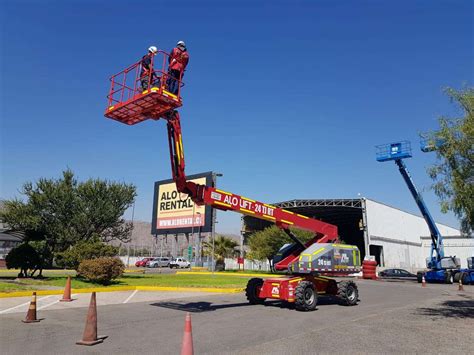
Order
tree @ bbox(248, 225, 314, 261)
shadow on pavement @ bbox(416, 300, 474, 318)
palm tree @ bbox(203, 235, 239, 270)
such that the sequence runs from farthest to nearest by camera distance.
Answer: palm tree @ bbox(203, 235, 239, 270), tree @ bbox(248, 225, 314, 261), shadow on pavement @ bbox(416, 300, 474, 318)

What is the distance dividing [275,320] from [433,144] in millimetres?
7788

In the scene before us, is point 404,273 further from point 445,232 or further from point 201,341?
point 445,232

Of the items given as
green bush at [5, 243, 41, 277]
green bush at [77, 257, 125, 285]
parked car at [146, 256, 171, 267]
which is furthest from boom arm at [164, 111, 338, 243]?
parked car at [146, 256, 171, 267]

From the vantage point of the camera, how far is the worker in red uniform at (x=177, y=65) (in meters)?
11.3

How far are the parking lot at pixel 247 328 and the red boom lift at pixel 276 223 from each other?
69 cm

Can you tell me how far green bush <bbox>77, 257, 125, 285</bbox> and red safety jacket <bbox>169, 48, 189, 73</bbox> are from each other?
527 inches

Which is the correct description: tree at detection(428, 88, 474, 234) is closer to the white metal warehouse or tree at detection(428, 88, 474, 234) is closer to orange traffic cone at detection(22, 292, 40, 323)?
orange traffic cone at detection(22, 292, 40, 323)

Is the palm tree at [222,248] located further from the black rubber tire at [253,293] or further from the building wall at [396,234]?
the black rubber tire at [253,293]

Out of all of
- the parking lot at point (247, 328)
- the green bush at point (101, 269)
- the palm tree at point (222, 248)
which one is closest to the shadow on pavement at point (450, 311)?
the parking lot at point (247, 328)

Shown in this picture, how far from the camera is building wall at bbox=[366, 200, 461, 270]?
168 feet

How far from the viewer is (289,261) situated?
15078mm

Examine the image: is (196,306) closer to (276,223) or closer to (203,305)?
(203,305)

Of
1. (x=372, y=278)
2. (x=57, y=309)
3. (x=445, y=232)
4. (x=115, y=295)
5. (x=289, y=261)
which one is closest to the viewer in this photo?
(x=57, y=309)

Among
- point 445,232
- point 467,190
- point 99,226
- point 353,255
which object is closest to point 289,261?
point 353,255
